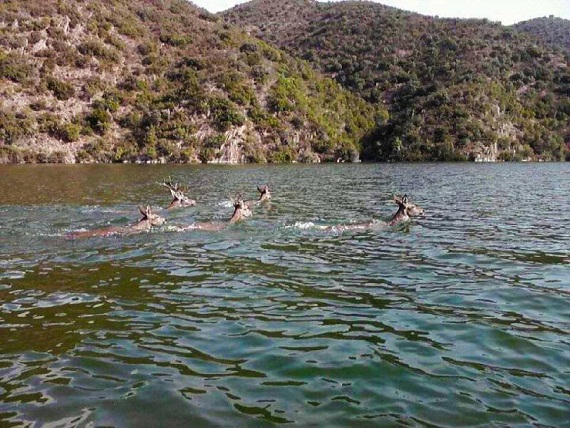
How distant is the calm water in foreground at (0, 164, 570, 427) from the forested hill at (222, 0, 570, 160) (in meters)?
102

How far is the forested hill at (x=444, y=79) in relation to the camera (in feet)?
393

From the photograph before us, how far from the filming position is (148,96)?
10831cm

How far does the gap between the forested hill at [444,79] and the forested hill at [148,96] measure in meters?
12.8

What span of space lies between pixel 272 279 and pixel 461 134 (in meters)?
112

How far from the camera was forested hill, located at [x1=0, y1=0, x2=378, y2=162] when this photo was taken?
93.7 metres

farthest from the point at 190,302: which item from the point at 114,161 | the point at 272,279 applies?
the point at 114,161

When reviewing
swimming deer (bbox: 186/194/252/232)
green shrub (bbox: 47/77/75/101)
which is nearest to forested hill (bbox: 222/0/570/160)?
green shrub (bbox: 47/77/75/101)

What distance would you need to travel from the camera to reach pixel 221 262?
1600 cm

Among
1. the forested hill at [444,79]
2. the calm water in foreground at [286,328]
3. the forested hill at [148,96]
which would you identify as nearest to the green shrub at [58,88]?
the forested hill at [148,96]

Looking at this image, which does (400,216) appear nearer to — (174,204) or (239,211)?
(239,211)

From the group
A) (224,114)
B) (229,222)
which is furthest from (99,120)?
(229,222)

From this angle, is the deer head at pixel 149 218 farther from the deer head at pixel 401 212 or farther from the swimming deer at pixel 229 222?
the deer head at pixel 401 212

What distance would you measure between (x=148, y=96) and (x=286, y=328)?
104838 millimetres

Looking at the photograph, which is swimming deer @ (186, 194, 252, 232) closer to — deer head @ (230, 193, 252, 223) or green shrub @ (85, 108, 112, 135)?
deer head @ (230, 193, 252, 223)
